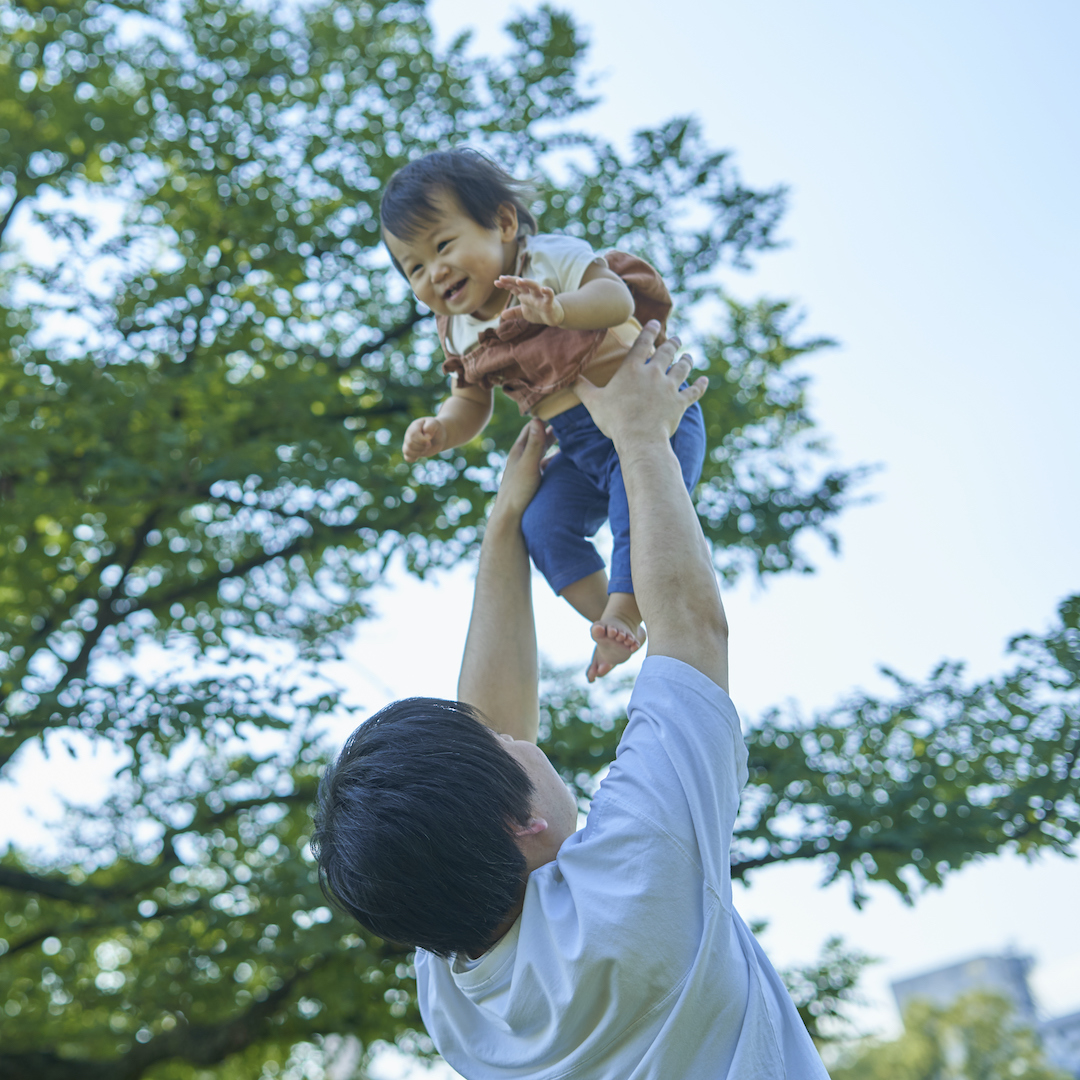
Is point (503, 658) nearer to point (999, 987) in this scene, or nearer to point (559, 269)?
point (559, 269)

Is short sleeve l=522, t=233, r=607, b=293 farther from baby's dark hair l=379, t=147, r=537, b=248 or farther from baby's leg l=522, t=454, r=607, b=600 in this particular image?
baby's leg l=522, t=454, r=607, b=600

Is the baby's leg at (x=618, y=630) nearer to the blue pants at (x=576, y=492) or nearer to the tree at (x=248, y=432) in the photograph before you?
the blue pants at (x=576, y=492)

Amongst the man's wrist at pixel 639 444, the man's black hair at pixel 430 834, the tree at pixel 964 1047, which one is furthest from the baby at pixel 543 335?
the tree at pixel 964 1047

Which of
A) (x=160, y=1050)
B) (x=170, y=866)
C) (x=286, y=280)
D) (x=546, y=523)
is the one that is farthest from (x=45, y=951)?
(x=546, y=523)

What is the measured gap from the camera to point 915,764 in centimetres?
557

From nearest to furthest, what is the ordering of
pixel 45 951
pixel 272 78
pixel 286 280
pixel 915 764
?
pixel 915 764
pixel 286 280
pixel 272 78
pixel 45 951

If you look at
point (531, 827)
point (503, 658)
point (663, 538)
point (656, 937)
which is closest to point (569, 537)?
point (503, 658)

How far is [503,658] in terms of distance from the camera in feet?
7.20

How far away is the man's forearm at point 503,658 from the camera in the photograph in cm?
218

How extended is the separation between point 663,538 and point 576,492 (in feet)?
2.38

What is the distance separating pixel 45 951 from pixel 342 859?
29.2ft

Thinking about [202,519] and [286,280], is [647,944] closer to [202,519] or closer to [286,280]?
[286,280]

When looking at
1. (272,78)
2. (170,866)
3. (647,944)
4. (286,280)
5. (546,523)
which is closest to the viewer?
(647,944)

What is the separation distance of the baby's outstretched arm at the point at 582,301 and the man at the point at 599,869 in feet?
0.91
